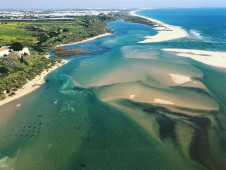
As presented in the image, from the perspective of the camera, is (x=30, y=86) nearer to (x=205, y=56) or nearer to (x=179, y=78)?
(x=179, y=78)

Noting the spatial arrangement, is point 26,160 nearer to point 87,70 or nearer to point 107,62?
point 87,70

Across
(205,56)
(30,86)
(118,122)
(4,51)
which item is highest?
(4,51)

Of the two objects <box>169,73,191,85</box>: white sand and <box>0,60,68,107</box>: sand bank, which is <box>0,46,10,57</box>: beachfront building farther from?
<box>169,73,191,85</box>: white sand

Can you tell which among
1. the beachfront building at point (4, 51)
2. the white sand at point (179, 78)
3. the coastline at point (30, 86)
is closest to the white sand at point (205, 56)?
the white sand at point (179, 78)

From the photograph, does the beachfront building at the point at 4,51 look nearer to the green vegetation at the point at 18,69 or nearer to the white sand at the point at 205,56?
the green vegetation at the point at 18,69

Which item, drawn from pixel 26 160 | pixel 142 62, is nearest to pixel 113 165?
pixel 26 160

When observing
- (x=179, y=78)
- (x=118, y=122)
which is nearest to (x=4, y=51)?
(x=179, y=78)
